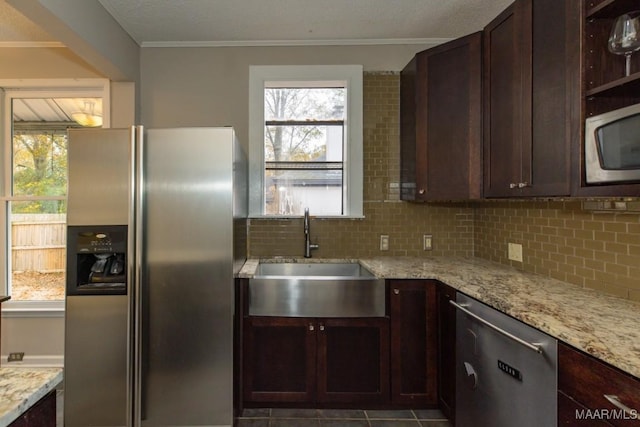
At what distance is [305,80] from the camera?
2.73 meters

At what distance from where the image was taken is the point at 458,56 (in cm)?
214

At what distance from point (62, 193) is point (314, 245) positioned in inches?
82.7

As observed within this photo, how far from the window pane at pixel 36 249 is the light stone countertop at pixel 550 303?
5.51ft

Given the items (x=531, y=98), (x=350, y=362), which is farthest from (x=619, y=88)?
(x=350, y=362)

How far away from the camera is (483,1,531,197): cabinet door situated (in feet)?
5.55

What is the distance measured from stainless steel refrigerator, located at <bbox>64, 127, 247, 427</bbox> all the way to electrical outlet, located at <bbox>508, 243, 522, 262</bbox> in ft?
5.95

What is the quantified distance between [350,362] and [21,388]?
1.70m

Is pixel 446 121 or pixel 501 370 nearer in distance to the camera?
pixel 501 370

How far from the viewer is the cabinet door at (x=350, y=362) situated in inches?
81.9

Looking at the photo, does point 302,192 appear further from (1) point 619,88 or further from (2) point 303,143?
(1) point 619,88

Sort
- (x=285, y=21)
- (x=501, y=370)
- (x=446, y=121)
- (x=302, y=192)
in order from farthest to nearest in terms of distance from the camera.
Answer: (x=302, y=192), (x=285, y=21), (x=446, y=121), (x=501, y=370)

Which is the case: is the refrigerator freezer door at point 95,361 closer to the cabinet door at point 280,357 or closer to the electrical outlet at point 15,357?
the cabinet door at point 280,357

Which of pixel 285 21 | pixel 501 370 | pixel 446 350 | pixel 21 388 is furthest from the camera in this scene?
pixel 285 21

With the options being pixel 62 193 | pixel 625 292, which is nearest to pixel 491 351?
pixel 625 292
